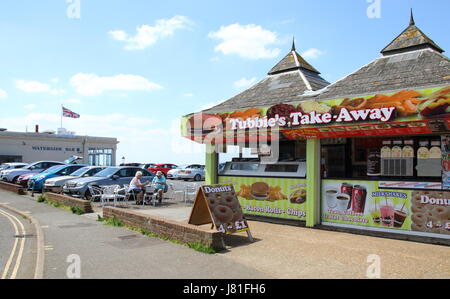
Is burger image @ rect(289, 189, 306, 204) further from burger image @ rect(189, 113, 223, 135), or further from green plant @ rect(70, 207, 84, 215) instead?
green plant @ rect(70, 207, 84, 215)

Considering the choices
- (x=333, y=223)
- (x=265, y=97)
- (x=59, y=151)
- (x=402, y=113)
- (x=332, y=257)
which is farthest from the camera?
(x=59, y=151)

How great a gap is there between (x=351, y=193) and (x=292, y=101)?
109 inches

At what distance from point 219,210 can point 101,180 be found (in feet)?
32.2

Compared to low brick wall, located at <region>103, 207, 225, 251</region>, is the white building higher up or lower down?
higher up

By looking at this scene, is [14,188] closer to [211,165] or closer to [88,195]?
[88,195]

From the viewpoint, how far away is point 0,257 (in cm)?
707

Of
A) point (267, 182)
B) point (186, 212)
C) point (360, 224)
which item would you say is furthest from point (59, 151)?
point (360, 224)

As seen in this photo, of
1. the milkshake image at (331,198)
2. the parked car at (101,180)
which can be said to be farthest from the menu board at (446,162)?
the parked car at (101,180)

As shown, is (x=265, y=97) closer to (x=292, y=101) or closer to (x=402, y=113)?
(x=292, y=101)

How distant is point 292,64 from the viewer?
40.4ft

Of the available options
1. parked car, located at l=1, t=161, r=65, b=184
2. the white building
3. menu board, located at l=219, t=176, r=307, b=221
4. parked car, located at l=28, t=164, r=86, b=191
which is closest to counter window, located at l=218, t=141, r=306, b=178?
menu board, located at l=219, t=176, r=307, b=221

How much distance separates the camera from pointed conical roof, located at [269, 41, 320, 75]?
1221cm

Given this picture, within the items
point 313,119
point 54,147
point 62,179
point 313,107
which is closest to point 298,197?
point 313,119

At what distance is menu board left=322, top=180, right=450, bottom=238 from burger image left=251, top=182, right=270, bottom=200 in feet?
5.59
